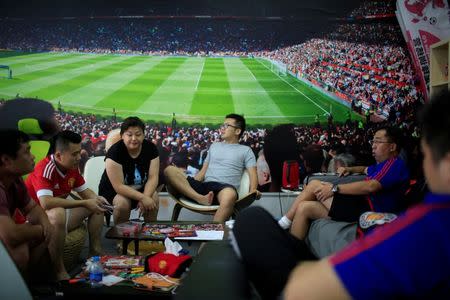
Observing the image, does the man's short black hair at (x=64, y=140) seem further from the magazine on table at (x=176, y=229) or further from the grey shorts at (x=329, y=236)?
the grey shorts at (x=329, y=236)

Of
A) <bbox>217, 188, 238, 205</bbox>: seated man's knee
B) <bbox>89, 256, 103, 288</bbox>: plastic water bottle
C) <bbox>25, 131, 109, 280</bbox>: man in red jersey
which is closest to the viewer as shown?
<bbox>89, 256, 103, 288</bbox>: plastic water bottle

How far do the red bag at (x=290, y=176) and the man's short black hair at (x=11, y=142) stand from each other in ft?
9.27

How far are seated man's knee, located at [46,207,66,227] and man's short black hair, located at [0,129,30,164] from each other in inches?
22.6

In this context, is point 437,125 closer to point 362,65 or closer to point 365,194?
point 365,194

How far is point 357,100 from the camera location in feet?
17.3

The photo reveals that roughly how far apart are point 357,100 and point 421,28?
3.41 ft

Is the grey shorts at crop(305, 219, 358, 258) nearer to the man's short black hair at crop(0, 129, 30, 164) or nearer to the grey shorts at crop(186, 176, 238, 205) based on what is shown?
the grey shorts at crop(186, 176, 238, 205)

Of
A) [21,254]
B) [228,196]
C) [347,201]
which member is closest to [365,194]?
[347,201]

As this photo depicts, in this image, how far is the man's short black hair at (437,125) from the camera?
0.78 meters

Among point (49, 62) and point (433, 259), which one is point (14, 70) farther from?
point (433, 259)

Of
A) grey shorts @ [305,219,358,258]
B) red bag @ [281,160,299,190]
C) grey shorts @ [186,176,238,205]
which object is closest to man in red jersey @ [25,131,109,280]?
grey shorts @ [186,176,238,205]


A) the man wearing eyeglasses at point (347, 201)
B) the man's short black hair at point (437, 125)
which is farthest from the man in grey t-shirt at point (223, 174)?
the man's short black hair at point (437, 125)

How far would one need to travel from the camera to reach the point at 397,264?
0.69 m

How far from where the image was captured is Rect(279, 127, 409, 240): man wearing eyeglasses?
3.21 m
